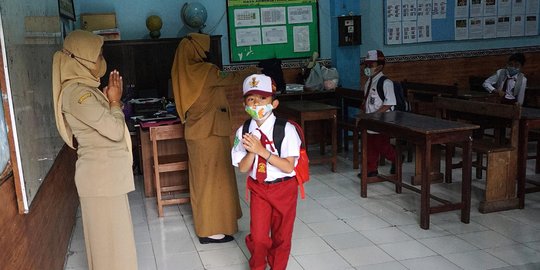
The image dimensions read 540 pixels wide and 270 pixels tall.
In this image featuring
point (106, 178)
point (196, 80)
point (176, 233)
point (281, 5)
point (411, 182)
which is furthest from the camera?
point (281, 5)

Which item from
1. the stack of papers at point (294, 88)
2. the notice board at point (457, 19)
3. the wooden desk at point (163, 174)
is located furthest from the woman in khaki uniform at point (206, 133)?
the notice board at point (457, 19)

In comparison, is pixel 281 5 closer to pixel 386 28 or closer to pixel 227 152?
pixel 386 28

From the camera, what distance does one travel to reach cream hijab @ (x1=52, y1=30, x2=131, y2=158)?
261cm

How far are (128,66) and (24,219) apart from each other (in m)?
4.17

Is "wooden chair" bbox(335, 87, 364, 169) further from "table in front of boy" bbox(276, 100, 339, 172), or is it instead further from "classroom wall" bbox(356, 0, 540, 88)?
"classroom wall" bbox(356, 0, 540, 88)

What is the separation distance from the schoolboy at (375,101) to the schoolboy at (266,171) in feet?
7.99

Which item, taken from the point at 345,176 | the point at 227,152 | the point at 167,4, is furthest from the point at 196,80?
the point at 167,4

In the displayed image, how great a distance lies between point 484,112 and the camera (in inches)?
173

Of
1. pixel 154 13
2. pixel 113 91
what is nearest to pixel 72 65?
pixel 113 91

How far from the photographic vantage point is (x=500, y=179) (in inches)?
171

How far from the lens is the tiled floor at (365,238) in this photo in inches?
136

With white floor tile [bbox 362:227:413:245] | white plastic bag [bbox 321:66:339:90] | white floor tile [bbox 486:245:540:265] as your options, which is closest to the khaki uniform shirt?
white floor tile [bbox 362:227:413:245]

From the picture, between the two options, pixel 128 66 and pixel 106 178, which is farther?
pixel 128 66

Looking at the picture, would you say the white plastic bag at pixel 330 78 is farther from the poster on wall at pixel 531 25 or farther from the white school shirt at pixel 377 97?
the poster on wall at pixel 531 25
